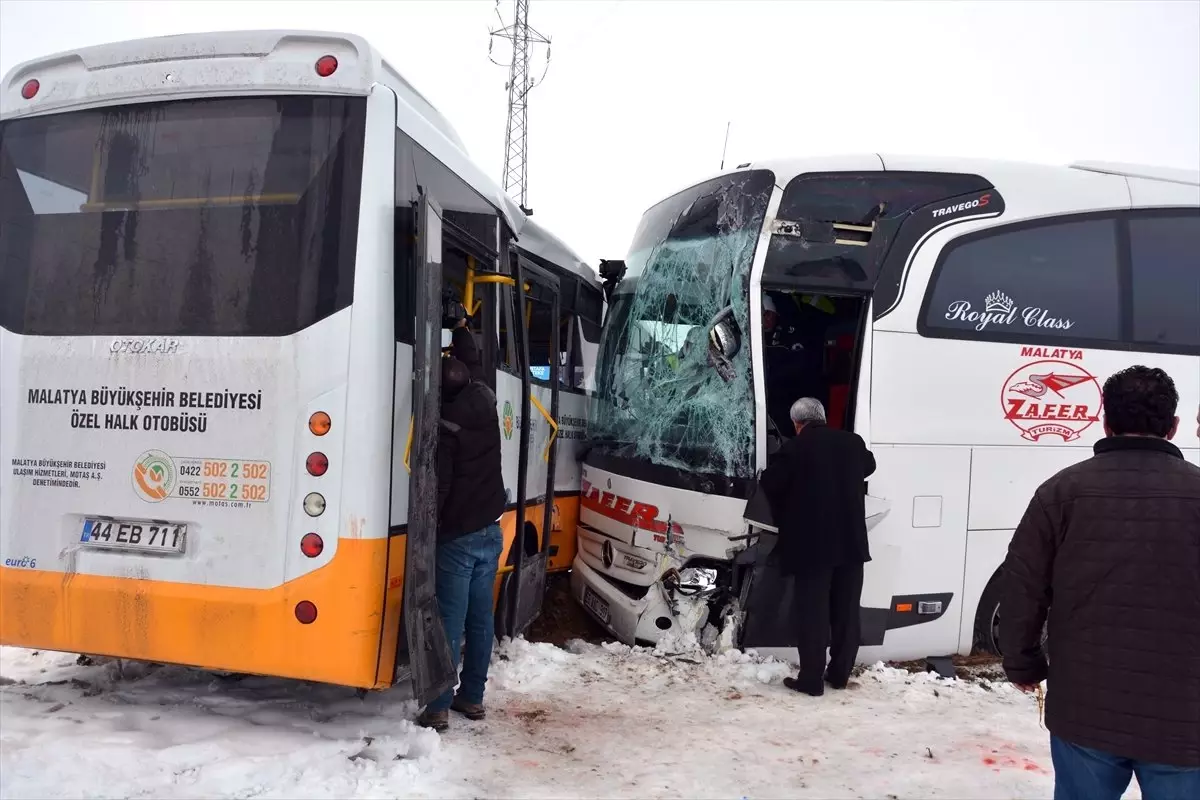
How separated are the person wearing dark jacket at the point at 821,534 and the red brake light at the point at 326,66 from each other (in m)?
3.39

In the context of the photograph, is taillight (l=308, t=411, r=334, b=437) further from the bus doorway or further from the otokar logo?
the bus doorway

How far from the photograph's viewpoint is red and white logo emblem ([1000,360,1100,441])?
589cm

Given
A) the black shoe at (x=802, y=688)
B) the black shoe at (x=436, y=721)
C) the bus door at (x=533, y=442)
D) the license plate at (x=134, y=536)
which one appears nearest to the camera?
the license plate at (x=134, y=536)

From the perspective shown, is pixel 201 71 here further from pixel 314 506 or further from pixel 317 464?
pixel 314 506

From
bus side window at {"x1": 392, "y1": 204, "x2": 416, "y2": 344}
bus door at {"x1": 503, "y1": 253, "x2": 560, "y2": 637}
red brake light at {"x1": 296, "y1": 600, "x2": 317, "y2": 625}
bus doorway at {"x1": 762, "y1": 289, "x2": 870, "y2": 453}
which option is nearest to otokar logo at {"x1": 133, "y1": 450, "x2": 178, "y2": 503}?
red brake light at {"x1": 296, "y1": 600, "x2": 317, "y2": 625}

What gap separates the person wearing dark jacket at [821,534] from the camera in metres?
5.34

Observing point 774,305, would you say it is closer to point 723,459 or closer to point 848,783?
point 723,459

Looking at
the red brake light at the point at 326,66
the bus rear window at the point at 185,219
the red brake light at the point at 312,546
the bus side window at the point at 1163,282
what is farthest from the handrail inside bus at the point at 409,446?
the bus side window at the point at 1163,282

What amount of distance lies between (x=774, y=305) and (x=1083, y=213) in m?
2.23

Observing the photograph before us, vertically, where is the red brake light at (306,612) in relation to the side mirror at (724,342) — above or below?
below

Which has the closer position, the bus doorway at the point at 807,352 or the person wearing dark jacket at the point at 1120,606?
the person wearing dark jacket at the point at 1120,606

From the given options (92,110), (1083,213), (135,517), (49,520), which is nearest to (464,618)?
(135,517)

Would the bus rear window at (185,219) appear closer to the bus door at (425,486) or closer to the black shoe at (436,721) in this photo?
the bus door at (425,486)

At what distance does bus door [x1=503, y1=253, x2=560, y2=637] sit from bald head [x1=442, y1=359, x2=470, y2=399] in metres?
1.33
